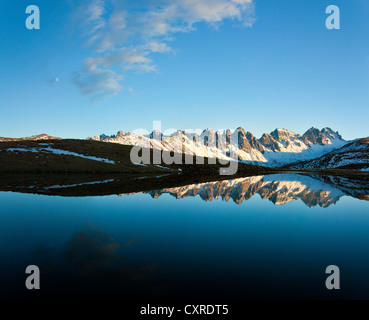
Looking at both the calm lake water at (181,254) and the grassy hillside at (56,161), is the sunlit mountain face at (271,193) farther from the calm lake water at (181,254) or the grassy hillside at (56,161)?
the grassy hillside at (56,161)

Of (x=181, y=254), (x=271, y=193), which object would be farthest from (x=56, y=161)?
(x=181, y=254)

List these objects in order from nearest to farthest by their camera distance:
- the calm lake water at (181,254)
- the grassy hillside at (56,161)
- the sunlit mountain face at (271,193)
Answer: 1. the calm lake water at (181,254)
2. the sunlit mountain face at (271,193)
3. the grassy hillside at (56,161)

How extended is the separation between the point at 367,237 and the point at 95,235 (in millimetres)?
16184

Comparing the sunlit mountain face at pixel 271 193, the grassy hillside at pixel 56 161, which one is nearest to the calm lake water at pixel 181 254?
the sunlit mountain face at pixel 271 193

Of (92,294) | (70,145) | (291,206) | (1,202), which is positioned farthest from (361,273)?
(70,145)

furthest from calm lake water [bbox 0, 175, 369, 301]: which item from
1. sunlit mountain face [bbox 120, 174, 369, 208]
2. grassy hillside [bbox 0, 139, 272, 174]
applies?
grassy hillside [bbox 0, 139, 272, 174]

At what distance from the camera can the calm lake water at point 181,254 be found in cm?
814

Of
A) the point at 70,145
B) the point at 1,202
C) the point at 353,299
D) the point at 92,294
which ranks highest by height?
the point at 70,145

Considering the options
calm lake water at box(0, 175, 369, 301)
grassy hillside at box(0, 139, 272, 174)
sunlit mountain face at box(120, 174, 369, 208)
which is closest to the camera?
calm lake water at box(0, 175, 369, 301)

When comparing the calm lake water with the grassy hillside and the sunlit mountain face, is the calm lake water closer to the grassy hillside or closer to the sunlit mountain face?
the sunlit mountain face

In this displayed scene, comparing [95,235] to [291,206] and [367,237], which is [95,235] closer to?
[367,237]

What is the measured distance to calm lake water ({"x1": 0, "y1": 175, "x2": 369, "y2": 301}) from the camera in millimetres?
8141

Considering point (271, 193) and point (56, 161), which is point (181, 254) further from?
point (56, 161)
